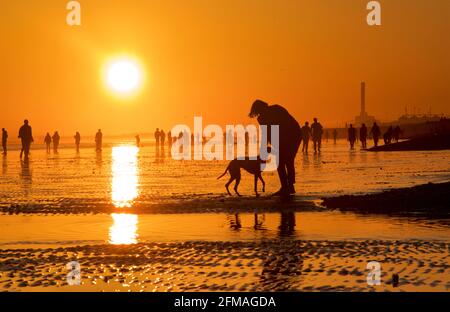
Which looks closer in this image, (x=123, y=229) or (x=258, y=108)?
(x=123, y=229)

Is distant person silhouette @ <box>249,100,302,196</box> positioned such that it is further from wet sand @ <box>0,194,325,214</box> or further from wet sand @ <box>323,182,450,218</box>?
wet sand @ <box>323,182,450,218</box>

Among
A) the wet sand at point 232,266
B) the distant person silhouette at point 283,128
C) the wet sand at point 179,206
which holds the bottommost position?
the wet sand at point 232,266

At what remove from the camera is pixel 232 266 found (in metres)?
8.36

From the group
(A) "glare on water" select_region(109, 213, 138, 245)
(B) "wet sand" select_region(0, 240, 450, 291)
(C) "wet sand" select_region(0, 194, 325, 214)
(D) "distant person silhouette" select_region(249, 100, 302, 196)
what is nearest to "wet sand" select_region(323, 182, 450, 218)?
(C) "wet sand" select_region(0, 194, 325, 214)

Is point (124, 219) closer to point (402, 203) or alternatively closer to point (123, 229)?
point (123, 229)

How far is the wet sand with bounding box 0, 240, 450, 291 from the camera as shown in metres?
7.33

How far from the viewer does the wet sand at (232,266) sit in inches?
289

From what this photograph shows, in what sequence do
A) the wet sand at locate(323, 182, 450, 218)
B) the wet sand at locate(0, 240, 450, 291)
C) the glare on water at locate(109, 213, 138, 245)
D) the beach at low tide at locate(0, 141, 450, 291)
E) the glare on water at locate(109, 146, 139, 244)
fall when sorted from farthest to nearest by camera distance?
1. the wet sand at locate(323, 182, 450, 218)
2. the glare on water at locate(109, 146, 139, 244)
3. the glare on water at locate(109, 213, 138, 245)
4. the beach at low tide at locate(0, 141, 450, 291)
5. the wet sand at locate(0, 240, 450, 291)

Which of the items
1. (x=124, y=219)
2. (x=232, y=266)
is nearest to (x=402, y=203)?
(x=124, y=219)

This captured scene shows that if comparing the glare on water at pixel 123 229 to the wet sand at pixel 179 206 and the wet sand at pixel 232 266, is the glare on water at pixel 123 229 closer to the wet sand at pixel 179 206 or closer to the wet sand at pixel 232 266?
the wet sand at pixel 232 266

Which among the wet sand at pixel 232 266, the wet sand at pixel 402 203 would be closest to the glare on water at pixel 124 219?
the wet sand at pixel 232 266
